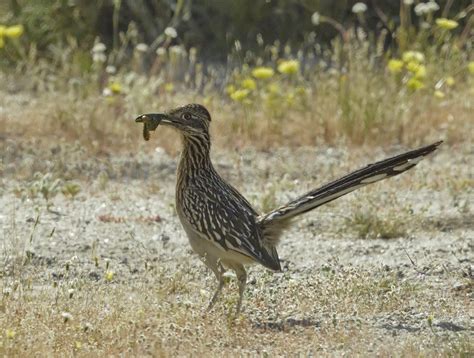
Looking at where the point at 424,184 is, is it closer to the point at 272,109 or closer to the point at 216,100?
the point at 272,109

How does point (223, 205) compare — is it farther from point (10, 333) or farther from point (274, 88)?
point (274, 88)

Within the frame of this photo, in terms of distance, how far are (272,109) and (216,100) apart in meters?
0.82

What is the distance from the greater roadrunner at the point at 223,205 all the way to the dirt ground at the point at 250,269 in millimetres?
318

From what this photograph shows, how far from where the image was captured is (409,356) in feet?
21.5

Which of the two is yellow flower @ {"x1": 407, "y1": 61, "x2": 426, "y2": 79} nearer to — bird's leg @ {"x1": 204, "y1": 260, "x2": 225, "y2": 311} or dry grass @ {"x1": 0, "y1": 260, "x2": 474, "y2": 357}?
dry grass @ {"x1": 0, "y1": 260, "x2": 474, "y2": 357}

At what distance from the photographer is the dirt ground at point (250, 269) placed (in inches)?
272

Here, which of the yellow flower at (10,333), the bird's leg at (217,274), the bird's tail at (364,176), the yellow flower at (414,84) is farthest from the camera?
the yellow flower at (414,84)

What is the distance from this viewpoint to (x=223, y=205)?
25.6ft

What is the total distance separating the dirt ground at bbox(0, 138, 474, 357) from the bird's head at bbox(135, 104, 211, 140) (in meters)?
0.90

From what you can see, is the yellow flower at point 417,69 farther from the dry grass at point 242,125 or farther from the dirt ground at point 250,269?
the dirt ground at point 250,269

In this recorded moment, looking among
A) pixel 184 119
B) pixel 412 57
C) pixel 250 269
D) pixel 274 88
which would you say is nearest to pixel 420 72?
pixel 412 57

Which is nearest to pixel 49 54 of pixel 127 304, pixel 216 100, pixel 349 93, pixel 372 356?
pixel 216 100

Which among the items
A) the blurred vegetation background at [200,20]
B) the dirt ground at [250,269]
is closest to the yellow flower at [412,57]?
the dirt ground at [250,269]

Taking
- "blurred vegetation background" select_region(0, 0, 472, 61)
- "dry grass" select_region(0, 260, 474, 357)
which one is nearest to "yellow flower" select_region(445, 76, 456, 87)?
"blurred vegetation background" select_region(0, 0, 472, 61)
